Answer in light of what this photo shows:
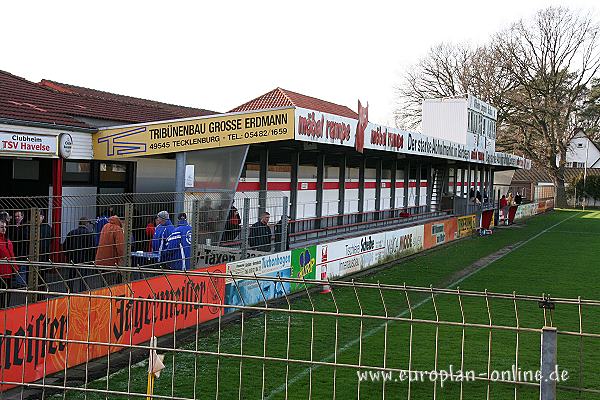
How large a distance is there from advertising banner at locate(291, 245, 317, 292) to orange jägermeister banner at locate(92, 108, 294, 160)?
9.94 feet

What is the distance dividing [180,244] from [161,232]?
1.96 feet

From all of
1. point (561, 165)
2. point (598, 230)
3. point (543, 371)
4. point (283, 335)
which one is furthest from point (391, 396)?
point (561, 165)

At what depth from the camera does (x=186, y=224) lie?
1213 cm

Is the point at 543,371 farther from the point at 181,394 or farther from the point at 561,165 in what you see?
the point at 561,165

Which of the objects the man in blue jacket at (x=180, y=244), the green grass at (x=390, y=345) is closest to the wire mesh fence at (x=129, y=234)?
the man in blue jacket at (x=180, y=244)

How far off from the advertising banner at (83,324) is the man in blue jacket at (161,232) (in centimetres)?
50

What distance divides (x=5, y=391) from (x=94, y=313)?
1.94m

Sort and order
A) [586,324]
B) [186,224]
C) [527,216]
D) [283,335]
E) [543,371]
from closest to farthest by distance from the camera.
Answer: [543,371] < [283,335] < [186,224] < [586,324] < [527,216]

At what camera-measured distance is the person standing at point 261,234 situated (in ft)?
46.8

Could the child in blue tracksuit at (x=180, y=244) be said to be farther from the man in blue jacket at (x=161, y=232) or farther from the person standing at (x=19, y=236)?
the person standing at (x=19, y=236)

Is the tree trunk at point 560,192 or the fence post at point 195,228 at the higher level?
the tree trunk at point 560,192

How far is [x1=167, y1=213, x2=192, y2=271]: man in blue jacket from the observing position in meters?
11.7

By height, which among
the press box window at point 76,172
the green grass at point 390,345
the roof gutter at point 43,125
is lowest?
the green grass at point 390,345

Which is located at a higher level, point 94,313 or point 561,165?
point 561,165
